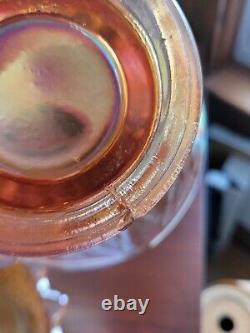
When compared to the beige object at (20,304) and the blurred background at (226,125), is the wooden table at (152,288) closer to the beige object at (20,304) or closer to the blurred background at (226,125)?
the beige object at (20,304)

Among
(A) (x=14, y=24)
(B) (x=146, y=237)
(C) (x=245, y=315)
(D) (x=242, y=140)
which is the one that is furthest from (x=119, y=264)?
(D) (x=242, y=140)

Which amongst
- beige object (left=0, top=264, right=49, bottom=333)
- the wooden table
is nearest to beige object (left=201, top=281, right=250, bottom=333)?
the wooden table

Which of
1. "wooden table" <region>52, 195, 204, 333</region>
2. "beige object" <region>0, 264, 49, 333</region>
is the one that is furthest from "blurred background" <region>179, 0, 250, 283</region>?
"beige object" <region>0, 264, 49, 333</region>

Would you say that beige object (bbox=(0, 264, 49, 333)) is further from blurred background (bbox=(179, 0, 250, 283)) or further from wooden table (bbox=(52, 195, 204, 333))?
blurred background (bbox=(179, 0, 250, 283))

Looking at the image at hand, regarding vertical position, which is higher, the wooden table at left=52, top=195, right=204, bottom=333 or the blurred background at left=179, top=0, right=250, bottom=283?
the blurred background at left=179, top=0, right=250, bottom=283

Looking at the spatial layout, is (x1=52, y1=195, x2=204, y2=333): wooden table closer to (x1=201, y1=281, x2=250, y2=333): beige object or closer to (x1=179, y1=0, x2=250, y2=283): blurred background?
(x1=201, y1=281, x2=250, y2=333): beige object

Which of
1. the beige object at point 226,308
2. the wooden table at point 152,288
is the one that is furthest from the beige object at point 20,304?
the beige object at point 226,308

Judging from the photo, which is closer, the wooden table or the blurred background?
the wooden table
